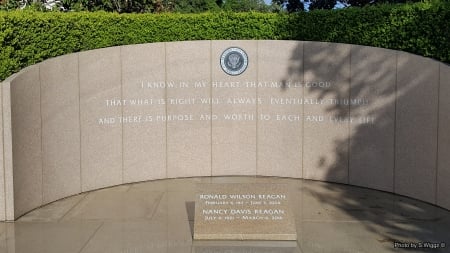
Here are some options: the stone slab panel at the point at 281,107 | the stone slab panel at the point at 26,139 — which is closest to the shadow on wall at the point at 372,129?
the stone slab panel at the point at 281,107

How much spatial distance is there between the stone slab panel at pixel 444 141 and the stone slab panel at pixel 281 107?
115 inches

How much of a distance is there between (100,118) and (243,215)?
4.45 m

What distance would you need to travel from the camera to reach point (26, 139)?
8.62 meters

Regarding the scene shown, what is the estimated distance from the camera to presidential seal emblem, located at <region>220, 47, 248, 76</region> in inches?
441

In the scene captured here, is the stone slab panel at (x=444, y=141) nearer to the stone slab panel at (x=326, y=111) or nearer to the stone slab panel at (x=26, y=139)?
the stone slab panel at (x=326, y=111)

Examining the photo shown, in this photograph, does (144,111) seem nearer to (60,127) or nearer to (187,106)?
(187,106)

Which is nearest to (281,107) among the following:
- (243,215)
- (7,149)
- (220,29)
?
(220,29)

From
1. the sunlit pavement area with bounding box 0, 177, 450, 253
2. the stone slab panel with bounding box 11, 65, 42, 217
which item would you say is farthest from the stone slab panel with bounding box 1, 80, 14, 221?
the sunlit pavement area with bounding box 0, 177, 450, 253

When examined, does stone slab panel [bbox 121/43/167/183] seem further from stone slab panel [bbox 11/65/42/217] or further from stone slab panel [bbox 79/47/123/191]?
stone slab panel [bbox 11/65/42/217]

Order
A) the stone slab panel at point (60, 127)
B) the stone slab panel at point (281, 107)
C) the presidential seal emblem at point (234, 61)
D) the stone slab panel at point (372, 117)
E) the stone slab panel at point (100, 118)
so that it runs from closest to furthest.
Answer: the stone slab panel at point (60, 127) < the stone slab panel at point (100, 118) < the stone slab panel at point (372, 117) < the stone slab panel at point (281, 107) < the presidential seal emblem at point (234, 61)

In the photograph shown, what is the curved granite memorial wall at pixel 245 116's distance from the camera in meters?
9.52

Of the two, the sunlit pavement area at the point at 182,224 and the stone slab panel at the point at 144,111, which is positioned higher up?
the stone slab panel at the point at 144,111

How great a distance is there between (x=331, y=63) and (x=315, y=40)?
101cm

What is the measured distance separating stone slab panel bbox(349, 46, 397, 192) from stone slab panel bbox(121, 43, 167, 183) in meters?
4.13
